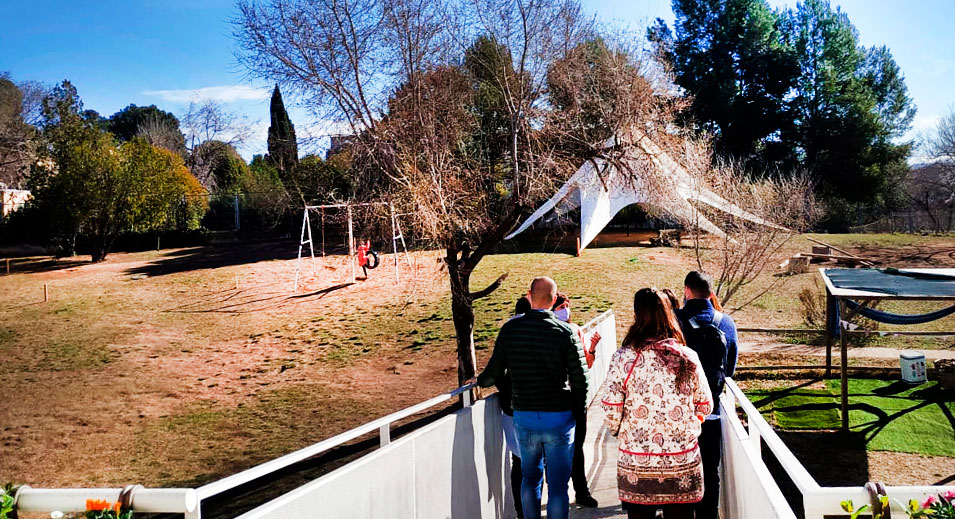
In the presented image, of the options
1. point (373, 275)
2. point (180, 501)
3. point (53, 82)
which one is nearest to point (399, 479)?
point (180, 501)

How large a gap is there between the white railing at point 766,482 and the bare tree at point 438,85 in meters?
4.59

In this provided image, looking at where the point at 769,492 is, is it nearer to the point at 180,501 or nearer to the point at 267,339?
the point at 180,501

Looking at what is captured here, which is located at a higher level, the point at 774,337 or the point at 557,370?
the point at 557,370

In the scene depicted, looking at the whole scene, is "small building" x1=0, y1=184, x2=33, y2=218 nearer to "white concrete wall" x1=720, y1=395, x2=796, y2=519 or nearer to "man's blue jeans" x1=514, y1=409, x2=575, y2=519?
"man's blue jeans" x1=514, y1=409, x2=575, y2=519

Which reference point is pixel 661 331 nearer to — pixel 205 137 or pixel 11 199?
pixel 11 199

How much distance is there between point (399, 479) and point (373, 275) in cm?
1310

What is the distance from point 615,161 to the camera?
294 inches

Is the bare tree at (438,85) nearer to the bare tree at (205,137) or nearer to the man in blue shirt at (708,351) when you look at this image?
the man in blue shirt at (708,351)

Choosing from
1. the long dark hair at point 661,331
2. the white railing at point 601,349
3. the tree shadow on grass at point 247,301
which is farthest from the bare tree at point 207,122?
the long dark hair at point 661,331

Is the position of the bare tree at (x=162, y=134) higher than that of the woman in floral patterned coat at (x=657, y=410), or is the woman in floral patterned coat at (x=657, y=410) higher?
the bare tree at (x=162, y=134)

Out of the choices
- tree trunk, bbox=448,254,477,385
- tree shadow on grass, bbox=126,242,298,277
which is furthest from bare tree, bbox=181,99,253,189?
tree trunk, bbox=448,254,477,385

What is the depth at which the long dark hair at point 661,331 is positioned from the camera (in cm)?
242

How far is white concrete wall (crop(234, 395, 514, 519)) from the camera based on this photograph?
1.99 meters

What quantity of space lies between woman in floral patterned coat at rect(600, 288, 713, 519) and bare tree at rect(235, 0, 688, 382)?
187 inches
